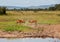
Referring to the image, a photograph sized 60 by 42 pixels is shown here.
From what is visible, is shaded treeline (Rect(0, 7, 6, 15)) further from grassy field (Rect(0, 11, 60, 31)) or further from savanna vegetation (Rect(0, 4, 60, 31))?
grassy field (Rect(0, 11, 60, 31))

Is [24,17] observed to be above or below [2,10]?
below

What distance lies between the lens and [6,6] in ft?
45.0

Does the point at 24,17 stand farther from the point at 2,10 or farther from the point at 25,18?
the point at 2,10

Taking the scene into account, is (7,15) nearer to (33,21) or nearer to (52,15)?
(33,21)

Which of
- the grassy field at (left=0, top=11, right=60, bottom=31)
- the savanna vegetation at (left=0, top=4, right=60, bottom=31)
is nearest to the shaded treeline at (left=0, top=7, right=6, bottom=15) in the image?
the savanna vegetation at (left=0, top=4, right=60, bottom=31)

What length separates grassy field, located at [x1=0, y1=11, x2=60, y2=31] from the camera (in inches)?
557

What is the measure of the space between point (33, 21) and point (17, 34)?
3.74 feet

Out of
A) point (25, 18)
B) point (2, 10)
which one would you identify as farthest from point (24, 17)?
point (2, 10)

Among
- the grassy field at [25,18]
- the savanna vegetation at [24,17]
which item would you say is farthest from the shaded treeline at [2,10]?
the grassy field at [25,18]

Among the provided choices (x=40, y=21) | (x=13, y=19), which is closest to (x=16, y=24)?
(x=13, y=19)

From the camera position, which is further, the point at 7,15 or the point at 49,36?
the point at 7,15

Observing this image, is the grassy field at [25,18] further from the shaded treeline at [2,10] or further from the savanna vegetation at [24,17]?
the shaded treeline at [2,10]

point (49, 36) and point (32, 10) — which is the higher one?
point (32, 10)

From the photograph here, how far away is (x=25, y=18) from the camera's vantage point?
14.3m
